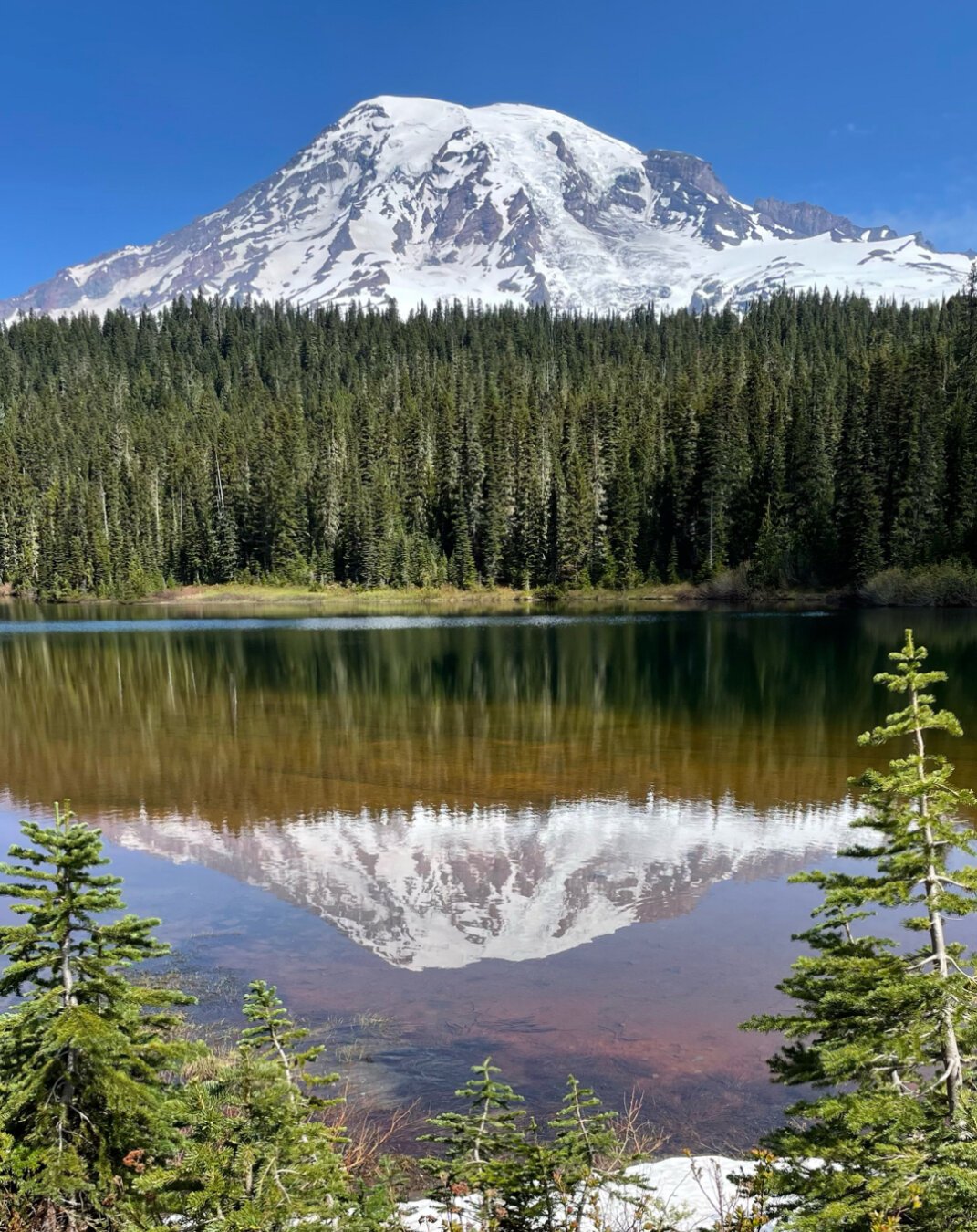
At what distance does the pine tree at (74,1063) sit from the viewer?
495cm

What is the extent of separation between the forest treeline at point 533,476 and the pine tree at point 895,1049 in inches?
3218

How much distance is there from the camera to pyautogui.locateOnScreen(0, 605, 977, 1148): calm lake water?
405 inches

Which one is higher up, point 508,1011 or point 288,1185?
point 288,1185

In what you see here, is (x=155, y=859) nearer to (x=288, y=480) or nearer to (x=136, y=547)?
(x=288, y=480)

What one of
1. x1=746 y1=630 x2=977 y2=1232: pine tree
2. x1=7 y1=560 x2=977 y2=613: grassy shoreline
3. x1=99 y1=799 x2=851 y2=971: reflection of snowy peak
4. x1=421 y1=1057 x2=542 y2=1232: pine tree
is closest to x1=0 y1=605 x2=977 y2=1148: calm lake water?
x1=99 y1=799 x2=851 y2=971: reflection of snowy peak

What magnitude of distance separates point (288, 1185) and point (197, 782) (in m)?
19.7

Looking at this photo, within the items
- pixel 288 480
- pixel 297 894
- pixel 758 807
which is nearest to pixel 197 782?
pixel 297 894

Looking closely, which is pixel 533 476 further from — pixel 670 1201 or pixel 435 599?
pixel 670 1201

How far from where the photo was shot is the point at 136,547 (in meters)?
126

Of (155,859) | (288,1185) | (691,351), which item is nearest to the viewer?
(288,1185)

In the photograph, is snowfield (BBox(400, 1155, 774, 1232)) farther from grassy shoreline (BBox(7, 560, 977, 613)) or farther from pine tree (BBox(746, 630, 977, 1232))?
grassy shoreline (BBox(7, 560, 977, 613))

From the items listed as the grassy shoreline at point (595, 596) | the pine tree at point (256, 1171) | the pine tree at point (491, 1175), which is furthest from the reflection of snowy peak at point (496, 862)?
the grassy shoreline at point (595, 596)

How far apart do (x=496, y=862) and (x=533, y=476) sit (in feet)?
311

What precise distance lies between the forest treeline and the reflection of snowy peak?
70.5 metres
